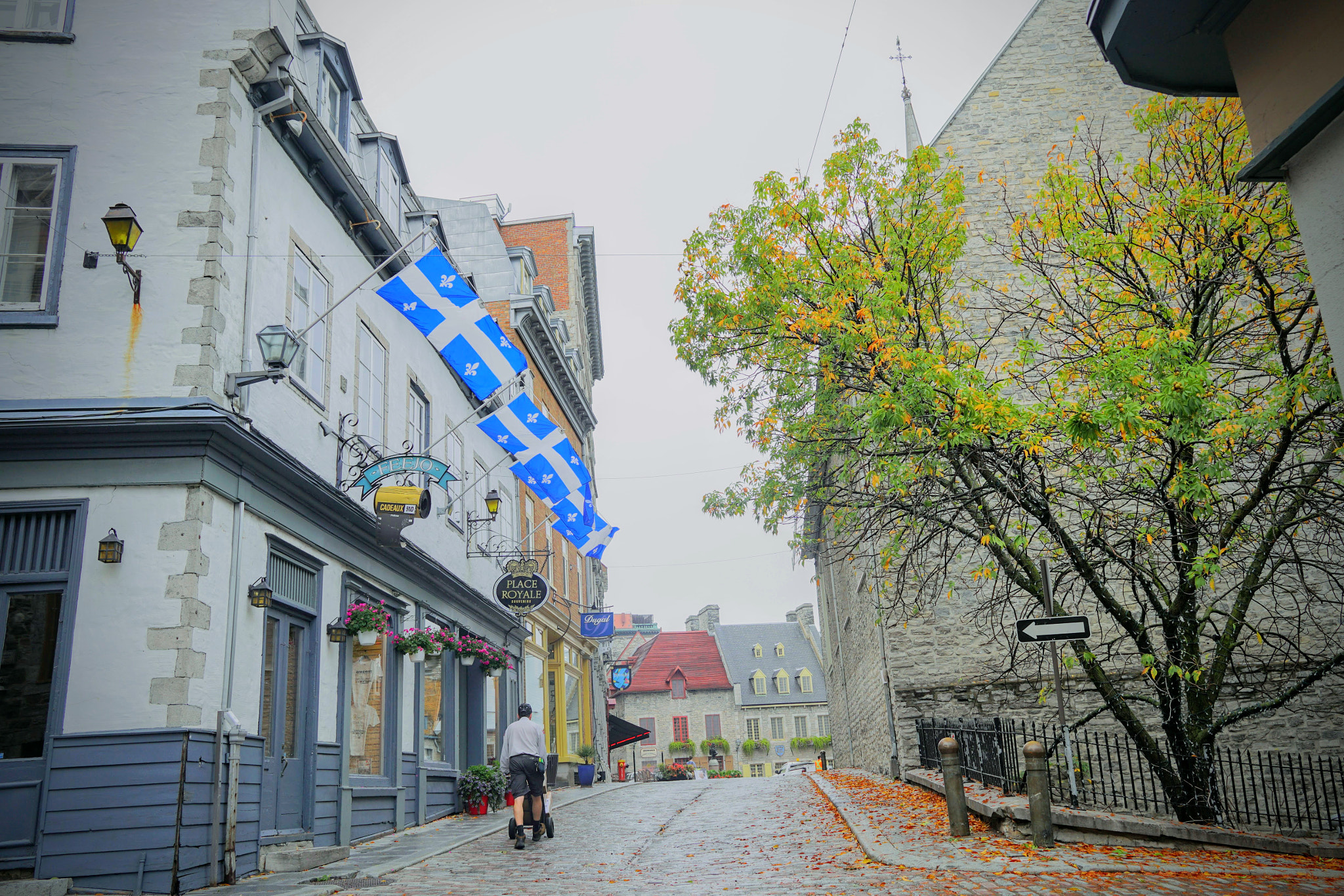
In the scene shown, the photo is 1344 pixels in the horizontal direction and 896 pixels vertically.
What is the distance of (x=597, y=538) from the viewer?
24766mm

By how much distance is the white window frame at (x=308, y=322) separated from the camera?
1188cm

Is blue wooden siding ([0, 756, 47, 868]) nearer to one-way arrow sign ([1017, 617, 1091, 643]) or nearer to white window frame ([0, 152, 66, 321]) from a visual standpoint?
white window frame ([0, 152, 66, 321])

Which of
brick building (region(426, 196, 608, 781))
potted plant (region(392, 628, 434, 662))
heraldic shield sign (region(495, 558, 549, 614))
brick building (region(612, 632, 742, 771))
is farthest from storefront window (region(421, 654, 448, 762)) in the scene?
brick building (region(612, 632, 742, 771))

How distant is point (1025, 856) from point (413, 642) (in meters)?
8.94

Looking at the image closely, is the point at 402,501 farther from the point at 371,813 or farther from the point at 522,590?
the point at 522,590

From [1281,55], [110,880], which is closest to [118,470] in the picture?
[110,880]

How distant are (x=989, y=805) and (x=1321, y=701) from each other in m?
9.53

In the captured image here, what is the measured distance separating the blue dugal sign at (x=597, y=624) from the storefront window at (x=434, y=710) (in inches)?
498

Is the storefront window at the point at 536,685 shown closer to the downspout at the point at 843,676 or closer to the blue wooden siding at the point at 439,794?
the blue wooden siding at the point at 439,794

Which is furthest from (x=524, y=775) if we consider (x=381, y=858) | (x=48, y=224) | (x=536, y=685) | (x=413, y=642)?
(x=536, y=685)

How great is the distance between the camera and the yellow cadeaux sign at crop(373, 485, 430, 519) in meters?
12.8

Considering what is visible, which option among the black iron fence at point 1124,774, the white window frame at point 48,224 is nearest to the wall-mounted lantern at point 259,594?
the white window frame at point 48,224

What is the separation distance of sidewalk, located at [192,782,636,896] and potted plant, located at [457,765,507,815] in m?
0.22

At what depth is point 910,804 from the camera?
14.3m
